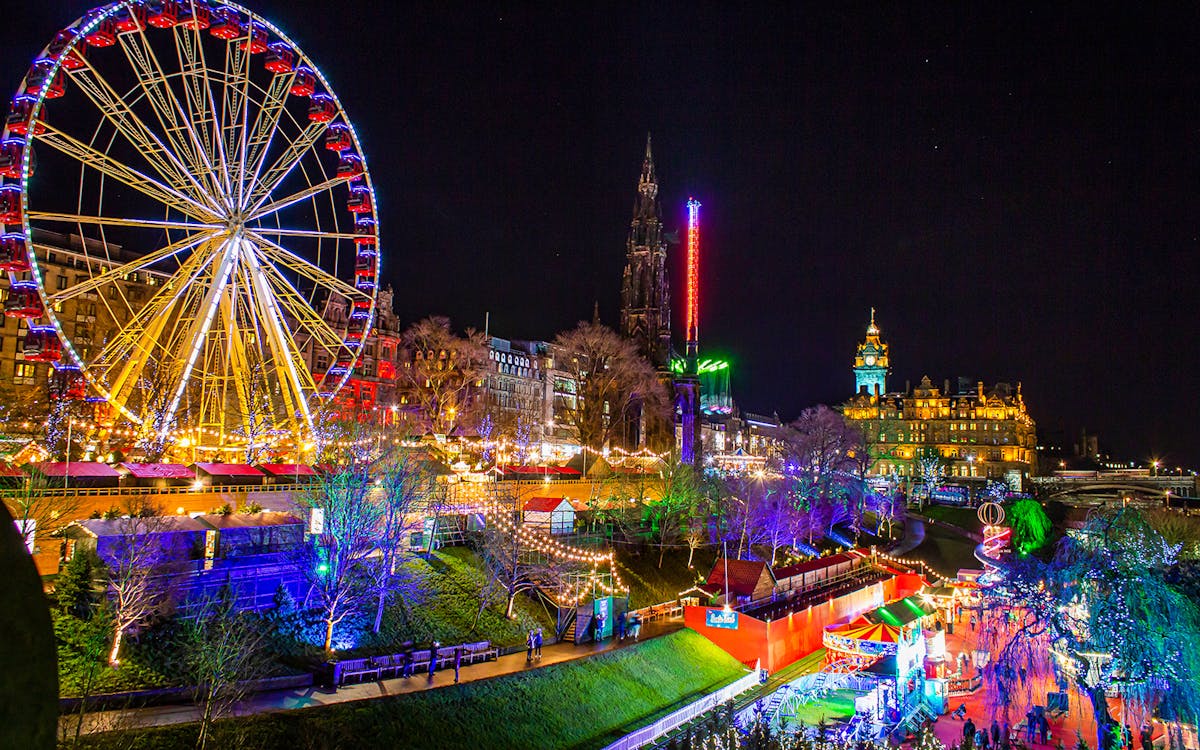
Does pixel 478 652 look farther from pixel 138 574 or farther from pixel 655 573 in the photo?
pixel 655 573

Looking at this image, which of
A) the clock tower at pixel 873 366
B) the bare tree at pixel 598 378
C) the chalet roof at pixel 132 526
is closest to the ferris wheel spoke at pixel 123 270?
the chalet roof at pixel 132 526

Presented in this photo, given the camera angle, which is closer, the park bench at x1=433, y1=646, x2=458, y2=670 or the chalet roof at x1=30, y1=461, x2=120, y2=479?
the park bench at x1=433, y1=646, x2=458, y2=670

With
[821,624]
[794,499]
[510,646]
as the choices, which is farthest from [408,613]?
[794,499]

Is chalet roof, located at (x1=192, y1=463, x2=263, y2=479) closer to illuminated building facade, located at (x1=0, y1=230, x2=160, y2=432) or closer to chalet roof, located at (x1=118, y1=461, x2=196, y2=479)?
chalet roof, located at (x1=118, y1=461, x2=196, y2=479)

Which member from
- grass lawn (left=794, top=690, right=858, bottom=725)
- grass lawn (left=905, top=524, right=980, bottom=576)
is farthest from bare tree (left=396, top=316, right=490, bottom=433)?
grass lawn (left=905, top=524, right=980, bottom=576)

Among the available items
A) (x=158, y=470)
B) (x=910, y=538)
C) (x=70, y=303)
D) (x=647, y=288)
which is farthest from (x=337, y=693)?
(x=647, y=288)

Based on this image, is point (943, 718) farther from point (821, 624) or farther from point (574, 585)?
point (574, 585)

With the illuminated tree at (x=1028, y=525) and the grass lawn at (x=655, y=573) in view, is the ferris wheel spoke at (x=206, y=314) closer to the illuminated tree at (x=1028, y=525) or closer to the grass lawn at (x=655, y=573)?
the grass lawn at (x=655, y=573)

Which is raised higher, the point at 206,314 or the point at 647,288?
the point at 647,288

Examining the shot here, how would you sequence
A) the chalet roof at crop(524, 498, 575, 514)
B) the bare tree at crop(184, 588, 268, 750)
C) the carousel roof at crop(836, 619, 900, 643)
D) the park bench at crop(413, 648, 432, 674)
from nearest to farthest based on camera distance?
the bare tree at crop(184, 588, 268, 750) < the park bench at crop(413, 648, 432, 674) < the carousel roof at crop(836, 619, 900, 643) < the chalet roof at crop(524, 498, 575, 514)
